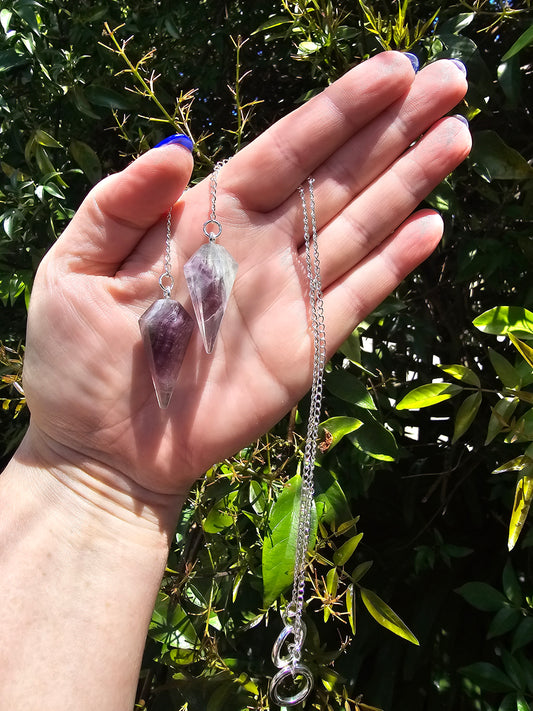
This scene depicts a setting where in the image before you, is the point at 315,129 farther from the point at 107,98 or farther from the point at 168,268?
the point at 107,98

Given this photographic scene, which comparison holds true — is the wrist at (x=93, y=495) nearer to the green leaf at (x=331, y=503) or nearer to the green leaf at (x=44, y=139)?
the green leaf at (x=331, y=503)

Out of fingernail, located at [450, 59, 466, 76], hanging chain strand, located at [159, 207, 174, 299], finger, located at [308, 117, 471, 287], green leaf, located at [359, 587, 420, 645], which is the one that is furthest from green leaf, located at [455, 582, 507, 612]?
fingernail, located at [450, 59, 466, 76]

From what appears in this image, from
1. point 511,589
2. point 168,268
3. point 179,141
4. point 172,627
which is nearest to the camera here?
point 179,141

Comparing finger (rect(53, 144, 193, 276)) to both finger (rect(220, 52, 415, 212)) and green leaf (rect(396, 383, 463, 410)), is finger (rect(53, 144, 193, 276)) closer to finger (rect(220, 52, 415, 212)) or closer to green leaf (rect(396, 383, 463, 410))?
finger (rect(220, 52, 415, 212))

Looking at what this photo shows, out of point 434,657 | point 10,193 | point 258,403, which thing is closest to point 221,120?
point 10,193

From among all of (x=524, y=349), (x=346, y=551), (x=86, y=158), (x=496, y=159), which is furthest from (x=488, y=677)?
(x=86, y=158)
